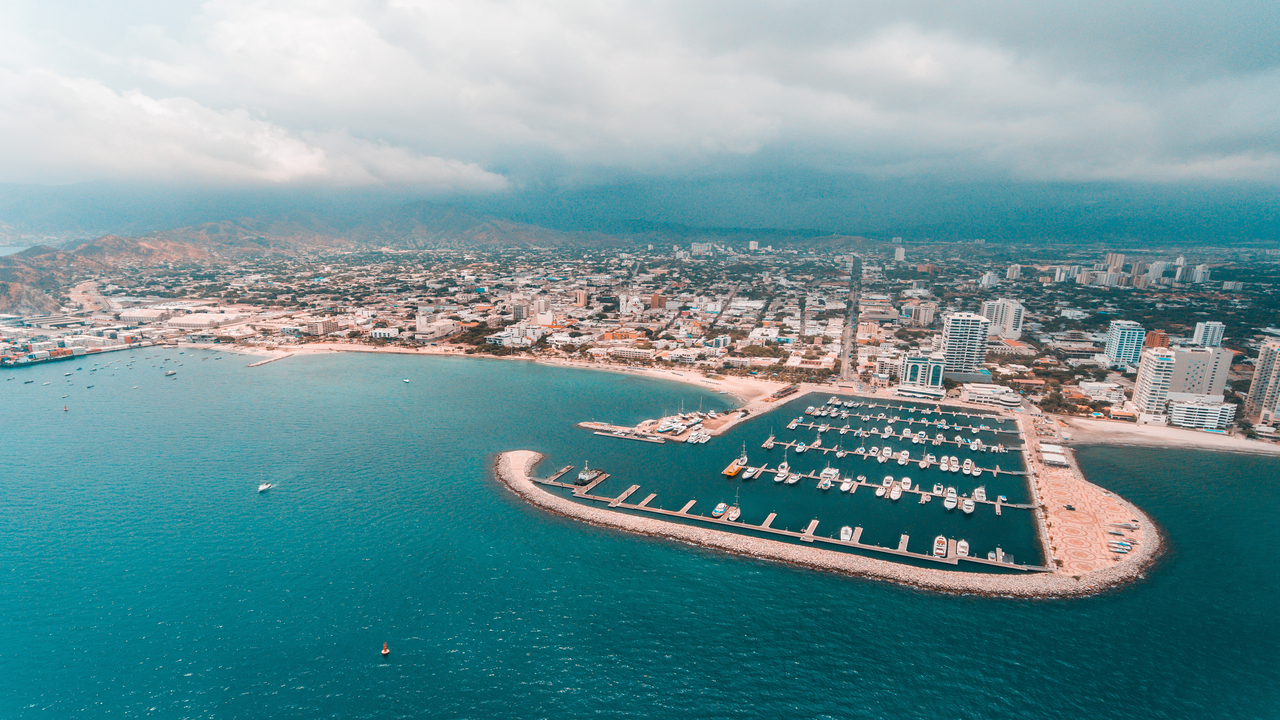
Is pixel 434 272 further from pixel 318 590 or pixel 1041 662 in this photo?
pixel 1041 662

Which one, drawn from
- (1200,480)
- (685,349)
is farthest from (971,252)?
(1200,480)

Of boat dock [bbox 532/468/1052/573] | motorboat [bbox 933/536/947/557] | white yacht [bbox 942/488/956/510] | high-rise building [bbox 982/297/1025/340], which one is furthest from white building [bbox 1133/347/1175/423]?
motorboat [bbox 933/536/947/557]

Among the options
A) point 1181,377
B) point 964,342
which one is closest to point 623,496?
point 964,342

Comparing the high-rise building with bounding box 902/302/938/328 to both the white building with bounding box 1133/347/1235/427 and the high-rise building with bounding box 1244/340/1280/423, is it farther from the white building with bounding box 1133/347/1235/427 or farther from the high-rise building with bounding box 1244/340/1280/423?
the high-rise building with bounding box 1244/340/1280/423

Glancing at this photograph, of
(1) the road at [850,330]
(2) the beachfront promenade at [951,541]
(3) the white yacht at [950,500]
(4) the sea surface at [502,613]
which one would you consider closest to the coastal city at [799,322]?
(1) the road at [850,330]

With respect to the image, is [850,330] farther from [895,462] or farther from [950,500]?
[950,500]

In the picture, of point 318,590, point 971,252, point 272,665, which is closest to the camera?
point 272,665
